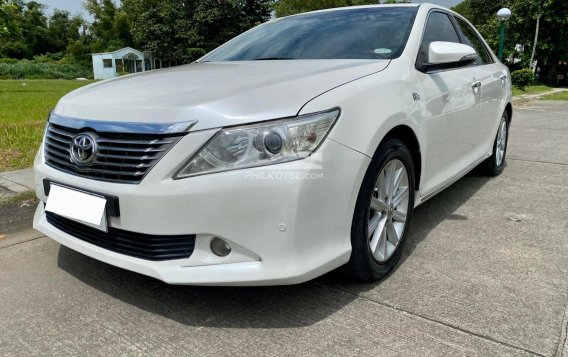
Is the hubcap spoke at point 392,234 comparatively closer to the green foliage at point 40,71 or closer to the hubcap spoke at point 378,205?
the hubcap spoke at point 378,205

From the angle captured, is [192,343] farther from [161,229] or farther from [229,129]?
[229,129]

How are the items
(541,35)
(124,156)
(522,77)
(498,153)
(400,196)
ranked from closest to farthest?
(124,156) → (400,196) → (498,153) → (522,77) → (541,35)

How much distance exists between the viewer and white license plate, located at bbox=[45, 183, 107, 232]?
214 cm

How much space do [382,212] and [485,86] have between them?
2.00m

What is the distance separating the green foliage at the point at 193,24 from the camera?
46312 mm

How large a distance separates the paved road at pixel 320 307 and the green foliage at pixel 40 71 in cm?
5140

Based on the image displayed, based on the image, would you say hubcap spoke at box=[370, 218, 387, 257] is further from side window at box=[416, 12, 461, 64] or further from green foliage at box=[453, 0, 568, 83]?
green foliage at box=[453, 0, 568, 83]

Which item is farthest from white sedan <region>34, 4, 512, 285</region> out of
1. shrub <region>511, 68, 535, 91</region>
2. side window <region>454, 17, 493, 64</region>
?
shrub <region>511, 68, 535, 91</region>

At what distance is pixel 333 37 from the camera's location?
3164mm

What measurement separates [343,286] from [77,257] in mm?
1641

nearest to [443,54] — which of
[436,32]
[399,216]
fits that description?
[436,32]

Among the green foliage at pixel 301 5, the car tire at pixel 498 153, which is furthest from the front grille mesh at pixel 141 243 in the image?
the green foliage at pixel 301 5

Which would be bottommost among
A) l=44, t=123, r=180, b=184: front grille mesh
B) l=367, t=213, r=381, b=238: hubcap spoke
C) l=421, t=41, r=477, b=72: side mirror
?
l=367, t=213, r=381, b=238: hubcap spoke

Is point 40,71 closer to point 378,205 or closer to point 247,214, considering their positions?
point 378,205
